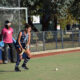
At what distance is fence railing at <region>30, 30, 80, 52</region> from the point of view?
19.6 m

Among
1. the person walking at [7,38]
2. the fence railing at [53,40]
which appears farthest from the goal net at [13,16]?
the person walking at [7,38]

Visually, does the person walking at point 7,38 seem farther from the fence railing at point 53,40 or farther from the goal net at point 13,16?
the fence railing at point 53,40

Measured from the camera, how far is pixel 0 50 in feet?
47.7

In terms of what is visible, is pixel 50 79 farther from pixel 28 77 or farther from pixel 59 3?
pixel 59 3

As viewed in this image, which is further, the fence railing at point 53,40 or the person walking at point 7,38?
the fence railing at point 53,40

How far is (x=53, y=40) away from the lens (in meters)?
21.4

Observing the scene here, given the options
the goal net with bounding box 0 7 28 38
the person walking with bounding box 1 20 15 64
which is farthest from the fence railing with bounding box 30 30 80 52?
the person walking with bounding box 1 20 15 64

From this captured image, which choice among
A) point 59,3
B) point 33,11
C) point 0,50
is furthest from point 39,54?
point 33,11

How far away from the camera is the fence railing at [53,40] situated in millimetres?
19625

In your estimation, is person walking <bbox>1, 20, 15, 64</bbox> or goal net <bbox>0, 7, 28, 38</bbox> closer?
person walking <bbox>1, 20, 15, 64</bbox>

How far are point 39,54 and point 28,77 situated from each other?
777cm

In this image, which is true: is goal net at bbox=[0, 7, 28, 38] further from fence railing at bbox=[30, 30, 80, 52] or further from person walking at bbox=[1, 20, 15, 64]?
person walking at bbox=[1, 20, 15, 64]

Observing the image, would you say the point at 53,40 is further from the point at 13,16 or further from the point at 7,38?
the point at 7,38

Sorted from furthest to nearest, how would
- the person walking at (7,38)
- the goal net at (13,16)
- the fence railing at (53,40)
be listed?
the fence railing at (53,40), the goal net at (13,16), the person walking at (7,38)
